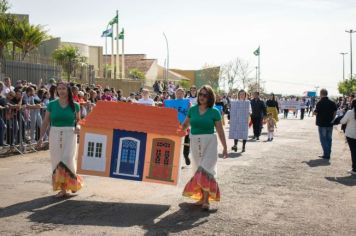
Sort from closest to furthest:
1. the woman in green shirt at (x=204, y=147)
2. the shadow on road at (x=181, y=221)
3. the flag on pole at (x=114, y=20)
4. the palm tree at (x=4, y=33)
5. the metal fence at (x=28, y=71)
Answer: the shadow on road at (x=181, y=221), the woman in green shirt at (x=204, y=147), the metal fence at (x=28, y=71), the palm tree at (x=4, y=33), the flag on pole at (x=114, y=20)

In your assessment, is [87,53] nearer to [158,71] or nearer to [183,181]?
[158,71]

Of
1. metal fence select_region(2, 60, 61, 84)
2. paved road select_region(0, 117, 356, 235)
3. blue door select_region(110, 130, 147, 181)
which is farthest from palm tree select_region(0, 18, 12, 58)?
blue door select_region(110, 130, 147, 181)

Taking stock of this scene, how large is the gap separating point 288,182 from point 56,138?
461 cm

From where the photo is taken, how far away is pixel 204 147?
7824 millimetres

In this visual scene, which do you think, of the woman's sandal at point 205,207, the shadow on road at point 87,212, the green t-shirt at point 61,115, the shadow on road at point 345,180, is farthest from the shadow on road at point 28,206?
the shadow on road at point 345,180

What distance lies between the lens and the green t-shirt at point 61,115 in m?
8.37

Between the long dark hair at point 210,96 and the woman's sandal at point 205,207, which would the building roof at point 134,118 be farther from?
the woman's sandal at point 205,207

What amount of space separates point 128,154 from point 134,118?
0.58 meters

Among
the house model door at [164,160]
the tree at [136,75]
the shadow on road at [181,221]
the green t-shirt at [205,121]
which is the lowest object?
the shadow on road at [181,221]

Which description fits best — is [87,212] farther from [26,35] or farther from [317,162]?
[26,35]

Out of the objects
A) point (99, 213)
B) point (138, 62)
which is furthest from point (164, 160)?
point (138, 62)

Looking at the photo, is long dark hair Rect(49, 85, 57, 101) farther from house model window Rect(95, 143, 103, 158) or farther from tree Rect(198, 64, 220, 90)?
tree Rect(198, 64, 220, 90)

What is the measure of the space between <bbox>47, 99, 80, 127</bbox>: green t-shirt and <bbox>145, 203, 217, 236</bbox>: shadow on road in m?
2.24

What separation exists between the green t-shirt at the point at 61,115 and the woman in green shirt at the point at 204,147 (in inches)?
78.0
